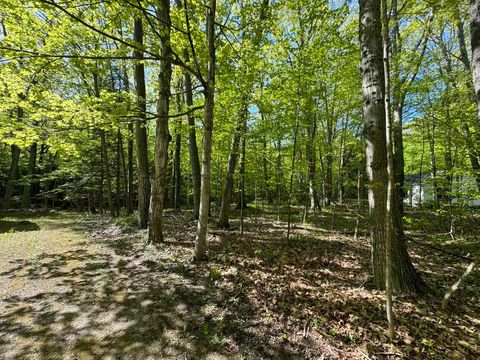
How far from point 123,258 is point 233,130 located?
18.1 ft

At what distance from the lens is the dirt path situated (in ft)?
9.43

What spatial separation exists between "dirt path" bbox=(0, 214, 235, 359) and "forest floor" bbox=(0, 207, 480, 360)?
2cm

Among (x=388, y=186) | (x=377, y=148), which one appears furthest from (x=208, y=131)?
(x=388, y=186)

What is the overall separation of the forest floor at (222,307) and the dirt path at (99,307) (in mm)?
18

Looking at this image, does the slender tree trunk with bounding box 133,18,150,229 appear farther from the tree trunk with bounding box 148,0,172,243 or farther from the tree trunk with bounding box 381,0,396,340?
the tree trunk with bounding box 381,0,396,340

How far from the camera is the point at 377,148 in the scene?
367 cm

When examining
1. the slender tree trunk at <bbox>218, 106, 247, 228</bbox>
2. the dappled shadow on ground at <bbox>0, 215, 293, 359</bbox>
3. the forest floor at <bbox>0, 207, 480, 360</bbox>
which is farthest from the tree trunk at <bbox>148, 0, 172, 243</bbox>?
the slender tree trunk at <bbox>218, 106, 247, 228</bbox>

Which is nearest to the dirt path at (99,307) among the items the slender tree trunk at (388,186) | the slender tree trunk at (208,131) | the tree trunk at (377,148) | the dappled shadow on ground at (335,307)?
the dappled shadow on ground at (335,307)

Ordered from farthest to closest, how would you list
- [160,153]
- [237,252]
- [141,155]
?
[141,155] → [160,153] → [237,252]

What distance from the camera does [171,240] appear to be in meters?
7.09

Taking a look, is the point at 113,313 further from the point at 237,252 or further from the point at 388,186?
the point at 388,186

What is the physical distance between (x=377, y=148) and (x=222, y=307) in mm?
3660

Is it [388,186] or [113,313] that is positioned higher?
[388,186]

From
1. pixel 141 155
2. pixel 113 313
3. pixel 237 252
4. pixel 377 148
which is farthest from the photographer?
pixel 141 155
